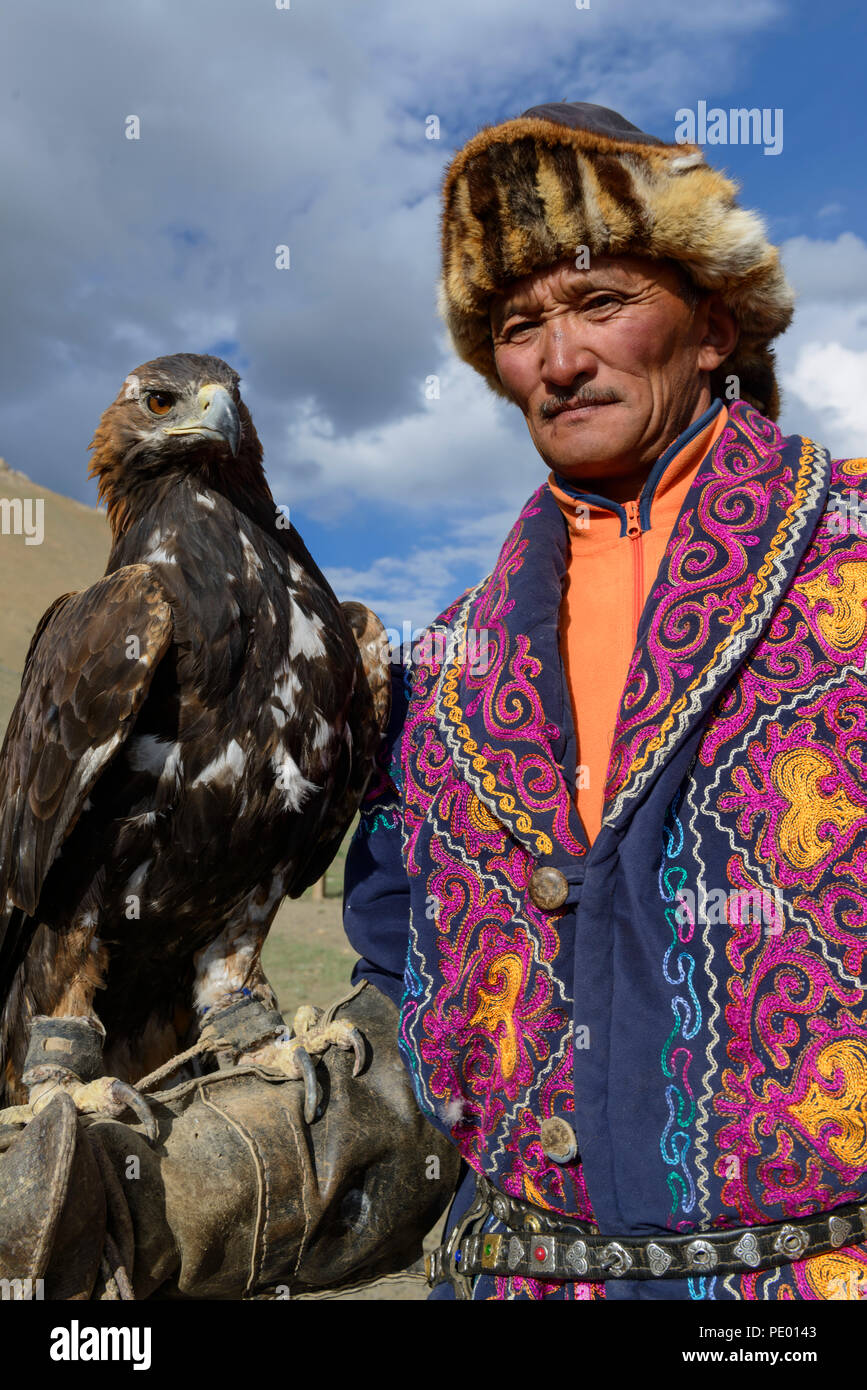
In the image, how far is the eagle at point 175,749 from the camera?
2443mm

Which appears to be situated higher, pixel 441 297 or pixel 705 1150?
pixel 441 297

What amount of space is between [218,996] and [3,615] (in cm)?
4566

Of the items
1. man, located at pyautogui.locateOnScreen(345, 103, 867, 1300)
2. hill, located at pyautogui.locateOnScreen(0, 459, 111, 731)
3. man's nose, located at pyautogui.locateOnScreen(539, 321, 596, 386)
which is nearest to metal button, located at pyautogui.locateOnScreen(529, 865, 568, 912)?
man, located at pyautogui.locateOnScreen(345, 103, 867, 1300)

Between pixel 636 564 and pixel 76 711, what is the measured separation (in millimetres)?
1413

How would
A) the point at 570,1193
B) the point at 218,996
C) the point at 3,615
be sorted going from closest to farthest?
the point at 570,1193
the point at 218,996
the point at 3,615

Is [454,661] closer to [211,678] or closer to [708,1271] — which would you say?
[211,678]

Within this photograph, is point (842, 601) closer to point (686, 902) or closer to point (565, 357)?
point (686, 902)

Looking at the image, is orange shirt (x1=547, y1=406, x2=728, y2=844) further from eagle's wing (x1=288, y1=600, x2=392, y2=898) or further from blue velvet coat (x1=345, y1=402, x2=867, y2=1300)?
eagle's wing (x1=288, y1=600, x2=392, y2=898)

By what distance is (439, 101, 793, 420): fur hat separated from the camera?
6.20 ft

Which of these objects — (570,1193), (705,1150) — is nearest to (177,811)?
(570,1193)

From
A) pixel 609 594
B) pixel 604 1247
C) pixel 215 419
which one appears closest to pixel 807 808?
pixel 609 594

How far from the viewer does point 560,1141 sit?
165 centimetres

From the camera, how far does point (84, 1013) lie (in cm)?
258

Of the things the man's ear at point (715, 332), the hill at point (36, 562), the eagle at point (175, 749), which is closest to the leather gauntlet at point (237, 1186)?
the eagle at point (175, 749)
